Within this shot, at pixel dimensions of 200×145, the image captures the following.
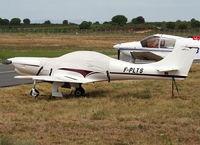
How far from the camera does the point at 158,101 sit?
13.3 m

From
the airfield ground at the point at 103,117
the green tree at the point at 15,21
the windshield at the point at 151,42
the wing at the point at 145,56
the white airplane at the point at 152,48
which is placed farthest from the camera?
the green tree at the point at 15,21

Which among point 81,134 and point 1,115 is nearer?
point 81,134

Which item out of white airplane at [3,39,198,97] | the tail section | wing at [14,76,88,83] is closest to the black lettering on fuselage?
white airplane at [3,39,198,97]

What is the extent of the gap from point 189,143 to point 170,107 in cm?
414

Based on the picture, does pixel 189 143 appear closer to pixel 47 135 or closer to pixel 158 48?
pixel 47 135

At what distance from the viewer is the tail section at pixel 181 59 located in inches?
527

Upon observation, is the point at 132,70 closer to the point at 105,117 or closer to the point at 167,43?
the point at 105,117

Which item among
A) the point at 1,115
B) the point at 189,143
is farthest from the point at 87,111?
the point at 189,143

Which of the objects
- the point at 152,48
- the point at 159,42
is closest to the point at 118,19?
the point at 152,48

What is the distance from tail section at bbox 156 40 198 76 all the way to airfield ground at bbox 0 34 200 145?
114 centimetres

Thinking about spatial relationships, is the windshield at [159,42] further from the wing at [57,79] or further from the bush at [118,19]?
the bush at [118,19]

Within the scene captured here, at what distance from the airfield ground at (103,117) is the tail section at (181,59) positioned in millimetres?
1143

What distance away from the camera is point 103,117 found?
34.4 feet

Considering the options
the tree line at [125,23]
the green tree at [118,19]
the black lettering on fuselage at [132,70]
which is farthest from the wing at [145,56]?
the green tree at [118,19]
